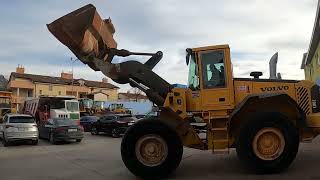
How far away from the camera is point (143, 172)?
421 inches

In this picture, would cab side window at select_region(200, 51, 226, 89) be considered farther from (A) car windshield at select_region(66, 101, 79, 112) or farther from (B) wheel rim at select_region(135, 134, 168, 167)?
(A) car windshield at select_region(66, 101, 79, 112)

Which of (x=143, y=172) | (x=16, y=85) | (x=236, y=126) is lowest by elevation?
(x=143, y=172)

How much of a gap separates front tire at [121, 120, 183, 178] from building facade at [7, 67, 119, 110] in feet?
245

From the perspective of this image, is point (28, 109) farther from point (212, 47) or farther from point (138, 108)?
point (138, 108)

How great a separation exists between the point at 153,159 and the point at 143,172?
401mm

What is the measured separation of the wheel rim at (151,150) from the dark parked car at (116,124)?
17.3 meters

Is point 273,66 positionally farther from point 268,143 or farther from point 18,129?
point 18,129

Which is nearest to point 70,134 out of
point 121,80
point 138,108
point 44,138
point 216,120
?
point 44,138

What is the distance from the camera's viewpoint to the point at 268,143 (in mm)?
10555

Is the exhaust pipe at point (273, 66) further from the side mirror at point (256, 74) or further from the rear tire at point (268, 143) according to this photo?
the rear tire at point (268, 143)

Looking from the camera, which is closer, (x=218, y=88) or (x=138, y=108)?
(x=218, y=88)

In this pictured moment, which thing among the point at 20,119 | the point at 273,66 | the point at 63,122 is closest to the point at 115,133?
the point at 63,122

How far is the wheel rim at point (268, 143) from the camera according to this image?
34.2ft

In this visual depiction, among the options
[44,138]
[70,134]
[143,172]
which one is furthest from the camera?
[44,138]
